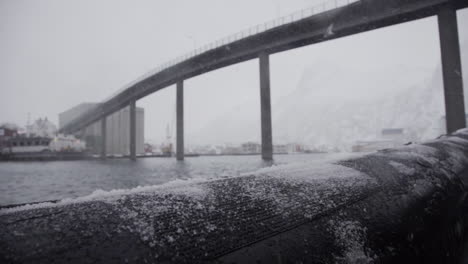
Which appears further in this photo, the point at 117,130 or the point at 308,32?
the point at 117,130

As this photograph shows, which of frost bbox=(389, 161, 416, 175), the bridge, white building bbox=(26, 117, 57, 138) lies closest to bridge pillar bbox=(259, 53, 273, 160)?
the bridge

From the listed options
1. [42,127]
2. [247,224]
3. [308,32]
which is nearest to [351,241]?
[247,224]

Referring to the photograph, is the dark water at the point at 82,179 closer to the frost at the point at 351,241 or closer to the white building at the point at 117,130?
the frost at the point at 351,241

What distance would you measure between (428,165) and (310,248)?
2.24 metres

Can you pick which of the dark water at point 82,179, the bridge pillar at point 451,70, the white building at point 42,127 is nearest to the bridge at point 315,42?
the bridge pillar at point 451,70

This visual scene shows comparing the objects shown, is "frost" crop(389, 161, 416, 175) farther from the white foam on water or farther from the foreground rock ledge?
the white foam on water

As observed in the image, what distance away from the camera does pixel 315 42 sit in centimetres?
2808

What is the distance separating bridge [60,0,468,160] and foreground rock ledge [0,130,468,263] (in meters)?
22.7

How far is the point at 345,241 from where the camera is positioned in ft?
3.73

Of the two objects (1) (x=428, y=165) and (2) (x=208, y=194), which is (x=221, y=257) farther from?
(1) (x=428, y=165)

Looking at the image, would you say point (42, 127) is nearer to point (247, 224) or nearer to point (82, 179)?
point (82, 179)

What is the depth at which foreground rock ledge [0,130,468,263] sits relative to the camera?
0.74 metres

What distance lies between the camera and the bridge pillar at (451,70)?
1844 centimetres

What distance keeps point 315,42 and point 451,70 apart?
1303 centimetres
